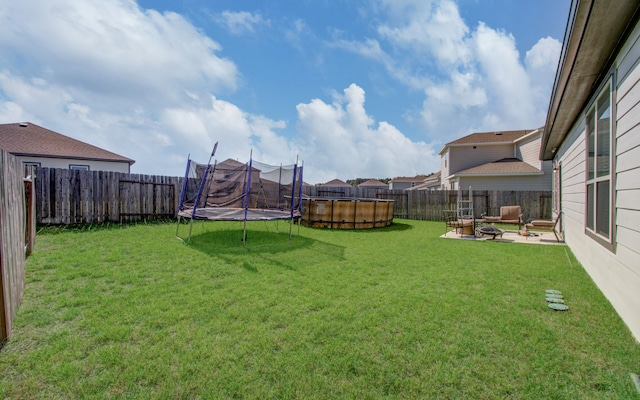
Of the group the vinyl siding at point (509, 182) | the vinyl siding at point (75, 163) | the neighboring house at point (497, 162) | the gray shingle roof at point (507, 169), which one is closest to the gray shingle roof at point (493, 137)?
the neighboring house at point (497, 162)

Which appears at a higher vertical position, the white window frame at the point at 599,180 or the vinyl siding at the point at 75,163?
the vinyl siding at the point at 75,163

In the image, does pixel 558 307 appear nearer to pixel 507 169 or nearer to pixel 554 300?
pixel 554 300

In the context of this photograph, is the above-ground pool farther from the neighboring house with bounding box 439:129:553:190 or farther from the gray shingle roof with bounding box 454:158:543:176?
the neighboring house with bounding box 439:129:553:190

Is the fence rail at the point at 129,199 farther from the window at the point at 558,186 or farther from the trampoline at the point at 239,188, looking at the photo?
the window at the point at 558,186

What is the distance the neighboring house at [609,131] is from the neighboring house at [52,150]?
19.5 m

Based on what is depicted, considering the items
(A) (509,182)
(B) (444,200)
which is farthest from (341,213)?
(A) (509,182)

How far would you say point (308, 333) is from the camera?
2365 millimetres

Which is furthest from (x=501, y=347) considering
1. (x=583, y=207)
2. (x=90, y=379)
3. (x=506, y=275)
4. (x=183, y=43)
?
(x=183, y=43)

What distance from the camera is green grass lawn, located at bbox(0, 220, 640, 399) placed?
1746 mm

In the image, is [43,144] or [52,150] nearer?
[52,150]

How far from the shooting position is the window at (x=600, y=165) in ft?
10.4

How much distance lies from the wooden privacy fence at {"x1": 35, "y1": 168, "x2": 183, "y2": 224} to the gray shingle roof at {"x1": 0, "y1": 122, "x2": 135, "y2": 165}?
856cm

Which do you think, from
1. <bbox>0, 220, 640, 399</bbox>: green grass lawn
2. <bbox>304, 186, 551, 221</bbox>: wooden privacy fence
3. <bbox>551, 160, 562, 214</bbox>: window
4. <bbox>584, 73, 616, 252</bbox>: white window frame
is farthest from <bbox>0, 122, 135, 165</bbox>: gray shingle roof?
<bbox>551, 160, 562, 214</bbox>: window

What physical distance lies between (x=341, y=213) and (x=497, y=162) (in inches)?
519
